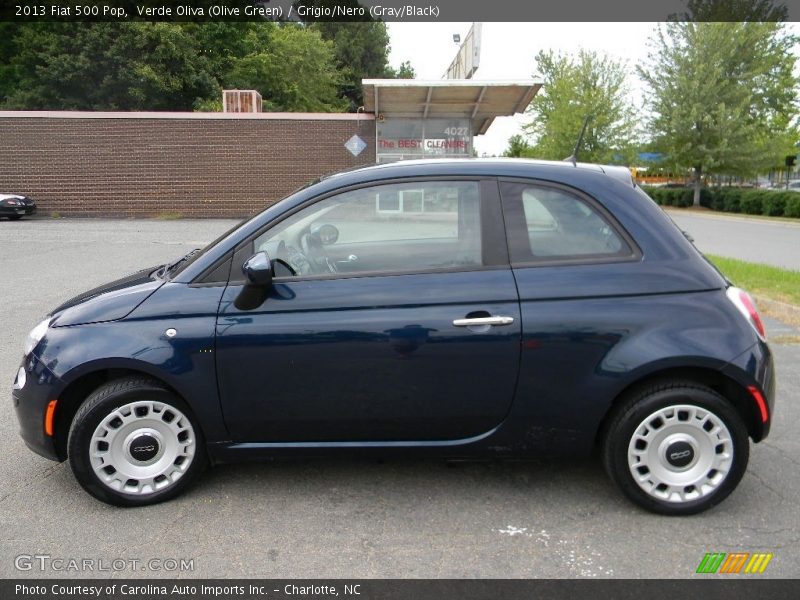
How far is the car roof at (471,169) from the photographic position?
3332mm

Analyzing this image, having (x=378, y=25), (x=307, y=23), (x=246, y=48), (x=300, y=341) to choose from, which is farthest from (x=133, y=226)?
(x=378, y=25)

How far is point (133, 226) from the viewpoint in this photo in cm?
1847

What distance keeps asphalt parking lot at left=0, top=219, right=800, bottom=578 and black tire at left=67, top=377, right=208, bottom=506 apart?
9 centimetres

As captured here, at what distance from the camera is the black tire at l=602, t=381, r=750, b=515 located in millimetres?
3105

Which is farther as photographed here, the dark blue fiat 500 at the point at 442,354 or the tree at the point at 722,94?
the tree at the point at 722,94

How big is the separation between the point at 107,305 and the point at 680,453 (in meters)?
2.91

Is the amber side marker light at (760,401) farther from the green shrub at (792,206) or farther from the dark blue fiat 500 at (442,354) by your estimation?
the green shrub at (792,206)

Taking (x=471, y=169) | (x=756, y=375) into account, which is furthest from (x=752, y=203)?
(x=471, y=169)

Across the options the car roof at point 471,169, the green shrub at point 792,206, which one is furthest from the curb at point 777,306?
the green shrub at point 792,206

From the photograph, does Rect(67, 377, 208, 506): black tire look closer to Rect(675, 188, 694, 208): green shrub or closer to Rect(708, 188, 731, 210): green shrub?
Rect(708, 188, 731, 210): green shrub

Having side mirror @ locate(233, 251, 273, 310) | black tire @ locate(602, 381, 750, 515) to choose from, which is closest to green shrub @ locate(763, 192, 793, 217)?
black tire @ locate(602, 381, 750, 515)

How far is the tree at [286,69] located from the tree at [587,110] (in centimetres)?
1416
